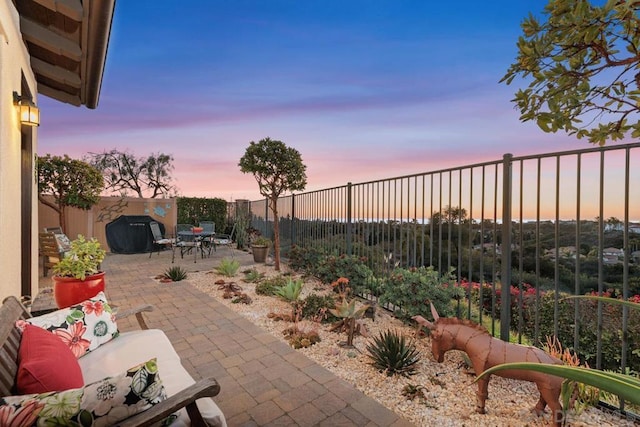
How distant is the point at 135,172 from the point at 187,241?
11.6 meters

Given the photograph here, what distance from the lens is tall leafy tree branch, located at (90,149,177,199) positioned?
17.6 metres

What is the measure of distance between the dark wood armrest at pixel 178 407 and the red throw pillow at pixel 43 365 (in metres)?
0.44

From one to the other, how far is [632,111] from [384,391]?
7.10ft

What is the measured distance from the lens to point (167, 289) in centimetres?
518

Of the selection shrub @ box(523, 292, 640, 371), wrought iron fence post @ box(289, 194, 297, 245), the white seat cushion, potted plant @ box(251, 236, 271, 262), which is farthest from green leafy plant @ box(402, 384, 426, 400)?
potted plant @ box(251, 236, 271, 262)

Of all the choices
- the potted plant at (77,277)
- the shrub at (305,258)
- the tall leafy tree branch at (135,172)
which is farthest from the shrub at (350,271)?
the tall leafy tree branch at (135,172)

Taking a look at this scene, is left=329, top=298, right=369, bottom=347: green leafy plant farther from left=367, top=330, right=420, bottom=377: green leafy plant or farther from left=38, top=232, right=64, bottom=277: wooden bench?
left=38, top=232, right=64, bottom=277: wooden bench

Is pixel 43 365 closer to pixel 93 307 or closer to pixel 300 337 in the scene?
pixel 93 307

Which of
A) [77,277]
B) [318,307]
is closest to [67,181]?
[77,277]

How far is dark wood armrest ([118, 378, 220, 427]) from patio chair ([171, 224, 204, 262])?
7.53 meters

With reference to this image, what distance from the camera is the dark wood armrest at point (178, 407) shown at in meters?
0.99

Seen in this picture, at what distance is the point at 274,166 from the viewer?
639cm

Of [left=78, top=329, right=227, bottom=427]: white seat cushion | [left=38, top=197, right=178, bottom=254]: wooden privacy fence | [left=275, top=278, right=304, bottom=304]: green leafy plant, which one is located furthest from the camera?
[left=38, top=197, right=178, bottom=254]: wooden privacy fence

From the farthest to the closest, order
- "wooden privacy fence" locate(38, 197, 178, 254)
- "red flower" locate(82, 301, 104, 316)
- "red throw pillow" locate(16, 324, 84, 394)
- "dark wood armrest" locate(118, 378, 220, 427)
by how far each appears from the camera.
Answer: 1. "wooden privacy fence" locate(38, 197, 178, 254)
2. "red flower" locate(82, 301, 104, 316)
3. "red throw pillow" locate(16, 324, 84, 394)
4. "dark wood armrest" locate(118, 378, 220, 427)
